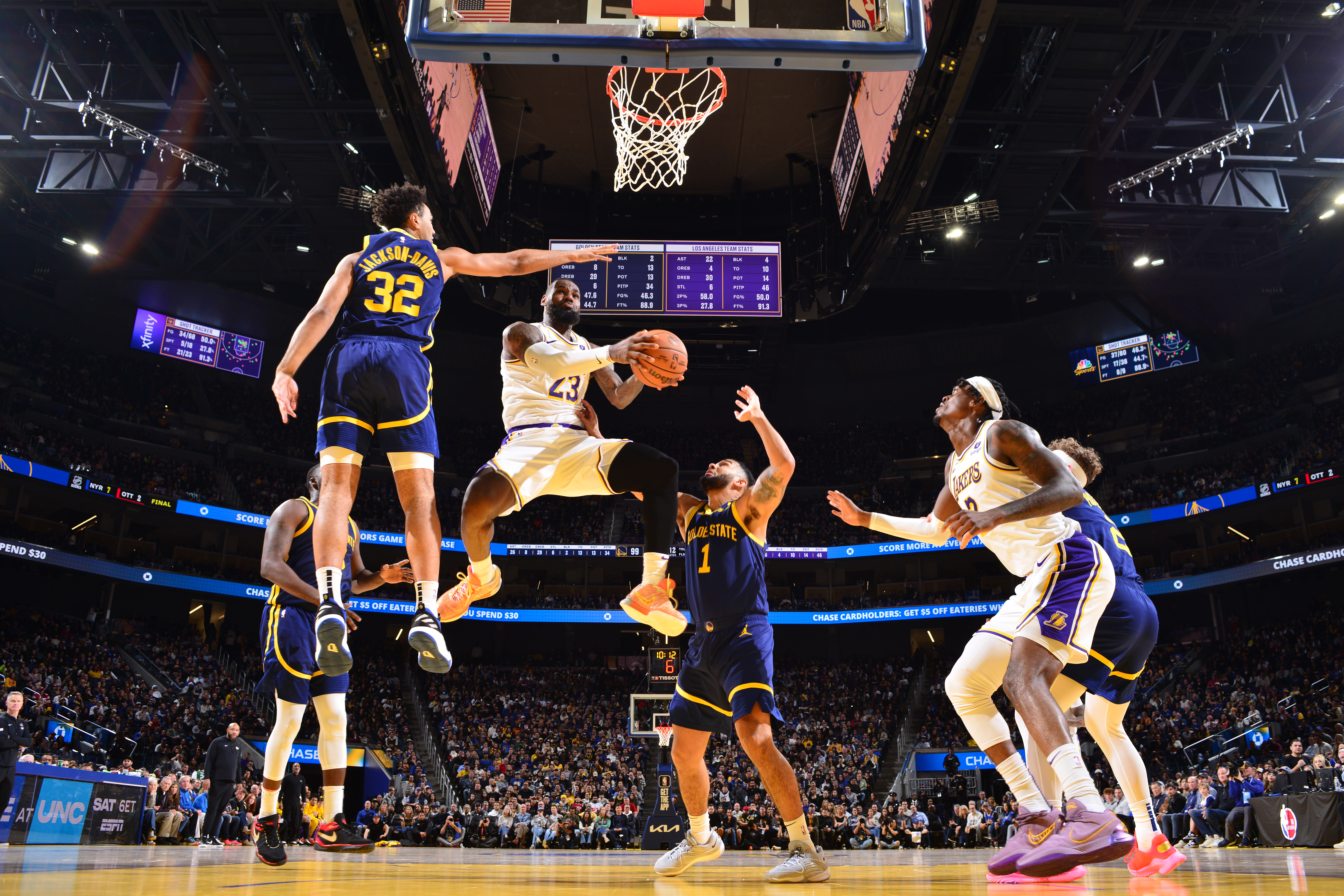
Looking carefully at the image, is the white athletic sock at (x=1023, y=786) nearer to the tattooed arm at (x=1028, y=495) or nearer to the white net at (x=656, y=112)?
the tattooed arm at (x=1028, y=495)

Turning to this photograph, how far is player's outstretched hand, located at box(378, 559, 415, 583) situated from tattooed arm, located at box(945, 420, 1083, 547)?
304 cm

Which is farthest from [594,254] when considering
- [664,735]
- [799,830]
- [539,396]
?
[664,735]

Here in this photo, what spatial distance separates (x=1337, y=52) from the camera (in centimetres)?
1617

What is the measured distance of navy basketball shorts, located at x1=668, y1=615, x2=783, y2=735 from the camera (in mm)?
5105

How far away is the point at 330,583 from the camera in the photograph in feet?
14.2

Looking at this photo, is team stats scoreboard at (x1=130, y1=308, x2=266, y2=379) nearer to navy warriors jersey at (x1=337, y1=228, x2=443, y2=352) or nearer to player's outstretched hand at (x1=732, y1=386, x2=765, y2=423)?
navy warriors jersey at (x1=337, y1=228, x2=443, y2=352)

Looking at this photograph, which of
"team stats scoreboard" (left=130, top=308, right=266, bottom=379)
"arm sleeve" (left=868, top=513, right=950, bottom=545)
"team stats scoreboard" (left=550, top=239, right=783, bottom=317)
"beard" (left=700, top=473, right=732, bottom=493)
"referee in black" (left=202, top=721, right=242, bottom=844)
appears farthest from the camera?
"team stats scoreboard" (left=130, top=308, right=266, bottom=379)

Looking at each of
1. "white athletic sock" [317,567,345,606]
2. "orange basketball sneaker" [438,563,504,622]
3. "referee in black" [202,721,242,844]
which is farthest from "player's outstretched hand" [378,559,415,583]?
"referee in black" [202,721,242,844]

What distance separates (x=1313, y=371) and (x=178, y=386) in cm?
3396

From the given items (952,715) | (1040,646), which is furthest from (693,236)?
(1040,646)

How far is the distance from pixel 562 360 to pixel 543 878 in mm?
2939

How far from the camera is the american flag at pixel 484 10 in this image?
585 cm

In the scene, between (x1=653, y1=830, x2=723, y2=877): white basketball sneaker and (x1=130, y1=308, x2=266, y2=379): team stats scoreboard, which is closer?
(x1=653, y1=830, x2=723, y2=877): white basketball sneaker

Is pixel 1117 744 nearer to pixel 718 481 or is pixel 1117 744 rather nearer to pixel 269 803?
pixel 718 481
